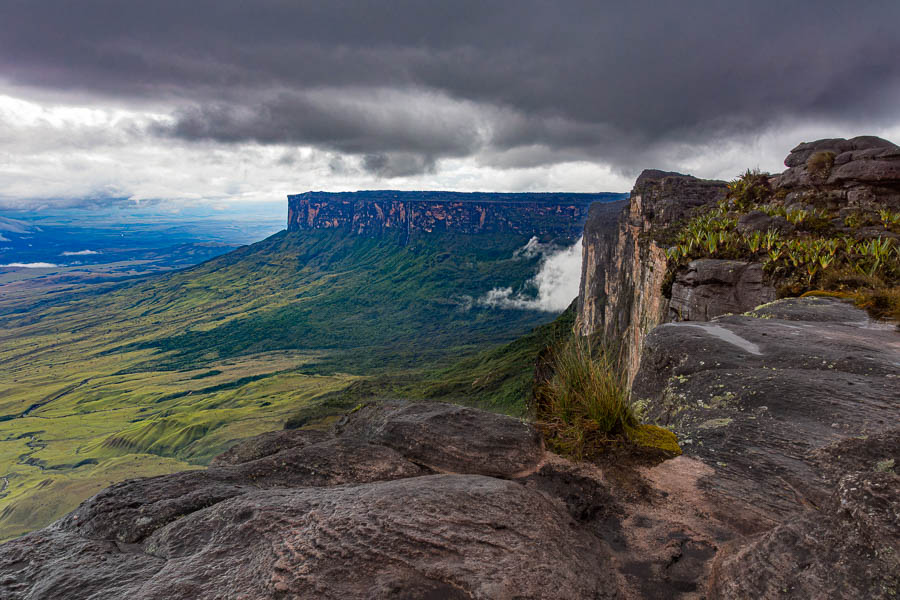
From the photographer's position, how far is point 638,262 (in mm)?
39875

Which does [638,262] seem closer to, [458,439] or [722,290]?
[722,290]

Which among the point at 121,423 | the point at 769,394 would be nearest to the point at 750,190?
the point at 769,394

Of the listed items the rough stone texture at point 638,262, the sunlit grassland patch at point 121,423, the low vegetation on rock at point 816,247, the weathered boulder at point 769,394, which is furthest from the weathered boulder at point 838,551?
the sunlit grassland patch at point 121,423

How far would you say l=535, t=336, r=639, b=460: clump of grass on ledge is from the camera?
647 cm

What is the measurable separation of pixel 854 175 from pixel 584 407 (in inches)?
1278

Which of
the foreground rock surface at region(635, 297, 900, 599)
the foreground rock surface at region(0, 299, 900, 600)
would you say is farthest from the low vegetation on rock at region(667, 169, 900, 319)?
the foreground rock surface at region(0, 299, 900, 600)

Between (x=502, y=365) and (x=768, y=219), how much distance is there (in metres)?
92.4

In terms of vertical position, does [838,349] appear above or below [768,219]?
below

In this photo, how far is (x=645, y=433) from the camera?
6.67 m

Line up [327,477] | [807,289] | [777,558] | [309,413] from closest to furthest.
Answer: [777,558]
[327,477]
[807,289]
[309,413]

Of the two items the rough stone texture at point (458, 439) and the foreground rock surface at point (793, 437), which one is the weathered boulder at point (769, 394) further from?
the rough stone texture at point (458, 439)

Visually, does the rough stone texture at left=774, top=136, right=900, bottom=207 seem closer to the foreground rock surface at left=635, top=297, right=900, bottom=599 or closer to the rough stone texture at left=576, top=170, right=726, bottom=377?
the rough stone texture at left=576, top=170, right=726, bottom=377

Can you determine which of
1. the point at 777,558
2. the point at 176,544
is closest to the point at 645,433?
the point at 777,558

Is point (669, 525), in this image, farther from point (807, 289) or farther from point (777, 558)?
point (807, 289)
